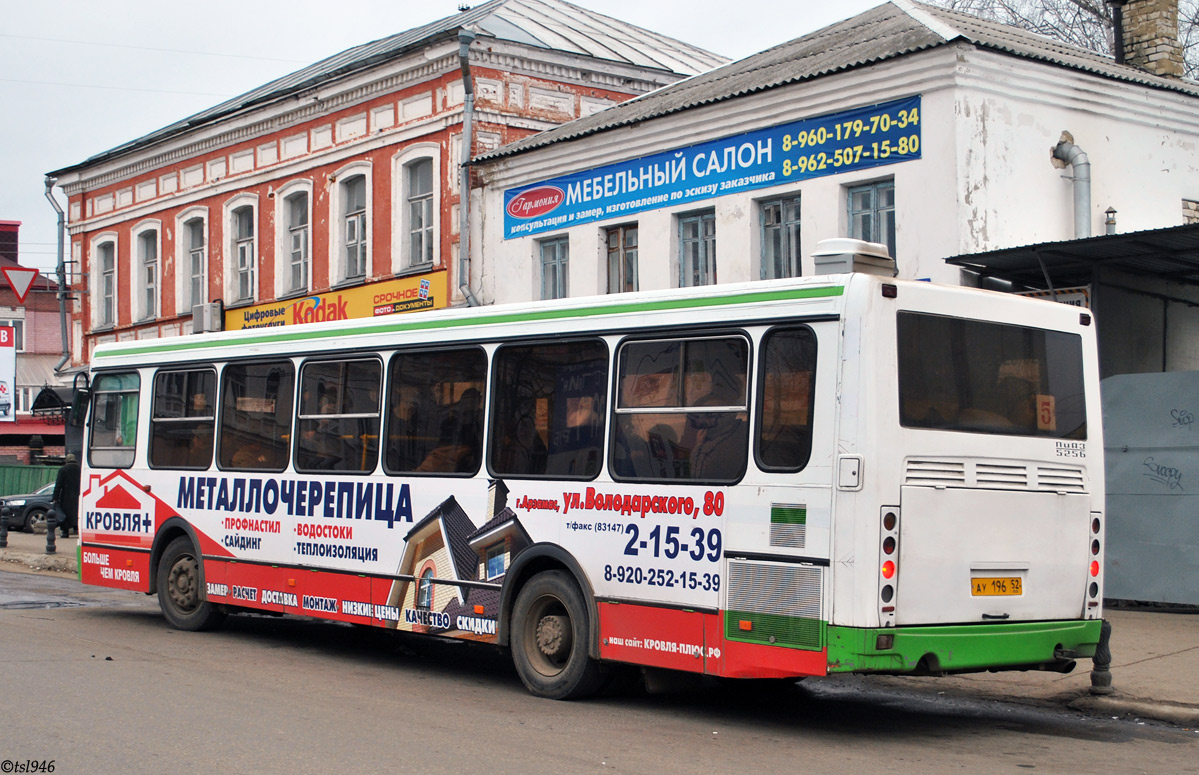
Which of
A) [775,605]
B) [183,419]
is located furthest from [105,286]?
[775,605]

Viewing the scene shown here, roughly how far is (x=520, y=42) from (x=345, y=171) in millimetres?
4222

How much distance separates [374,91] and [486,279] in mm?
4573

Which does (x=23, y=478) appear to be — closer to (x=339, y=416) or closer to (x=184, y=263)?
(x=184, y=263)

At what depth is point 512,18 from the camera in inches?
1024

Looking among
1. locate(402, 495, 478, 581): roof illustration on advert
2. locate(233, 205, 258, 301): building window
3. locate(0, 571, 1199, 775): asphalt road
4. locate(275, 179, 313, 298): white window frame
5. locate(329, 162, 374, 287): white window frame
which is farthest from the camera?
locate(233, 205, 258, 301): building window

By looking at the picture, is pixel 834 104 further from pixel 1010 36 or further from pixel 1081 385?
pixel 1081 385

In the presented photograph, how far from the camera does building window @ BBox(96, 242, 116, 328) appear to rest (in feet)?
108

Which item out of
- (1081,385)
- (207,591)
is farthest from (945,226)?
(207,591)

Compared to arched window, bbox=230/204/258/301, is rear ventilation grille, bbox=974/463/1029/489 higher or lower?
lower

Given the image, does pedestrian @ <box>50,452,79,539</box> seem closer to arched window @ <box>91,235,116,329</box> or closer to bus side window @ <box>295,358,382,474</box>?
arched window @ <box>91,235,116,329</box>

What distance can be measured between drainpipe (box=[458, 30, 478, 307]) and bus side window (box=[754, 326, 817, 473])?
14.3 m

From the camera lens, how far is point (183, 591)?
520 inches

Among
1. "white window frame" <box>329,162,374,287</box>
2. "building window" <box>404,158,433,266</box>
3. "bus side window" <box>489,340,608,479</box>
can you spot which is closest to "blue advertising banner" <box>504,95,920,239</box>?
"building window" <box>404,158,433,266</box>

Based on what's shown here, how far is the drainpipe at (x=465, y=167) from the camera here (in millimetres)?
22406
